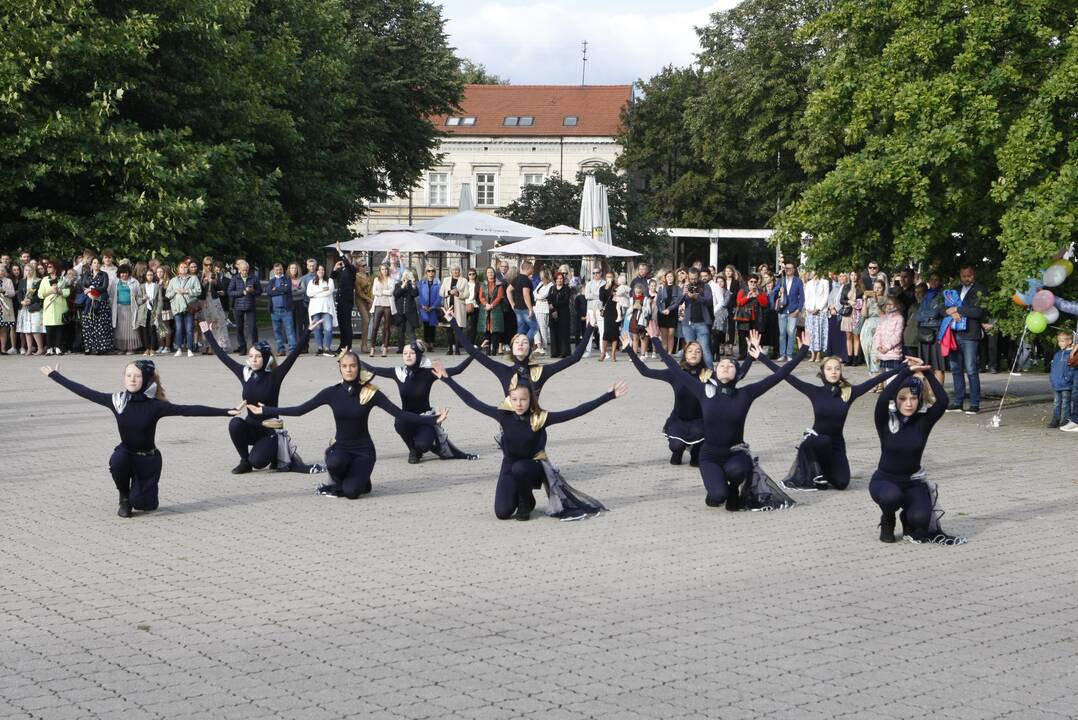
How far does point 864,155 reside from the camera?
1839 centimetres

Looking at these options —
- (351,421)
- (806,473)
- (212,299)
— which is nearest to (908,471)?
(806,473)

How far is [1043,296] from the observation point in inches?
632

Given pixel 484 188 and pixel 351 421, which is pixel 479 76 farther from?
pixel 351 421

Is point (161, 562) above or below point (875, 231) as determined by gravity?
below

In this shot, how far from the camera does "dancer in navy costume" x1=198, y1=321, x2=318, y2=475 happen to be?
13820 millimetres

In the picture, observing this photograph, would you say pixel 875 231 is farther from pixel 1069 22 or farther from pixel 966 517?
pixel 966 517

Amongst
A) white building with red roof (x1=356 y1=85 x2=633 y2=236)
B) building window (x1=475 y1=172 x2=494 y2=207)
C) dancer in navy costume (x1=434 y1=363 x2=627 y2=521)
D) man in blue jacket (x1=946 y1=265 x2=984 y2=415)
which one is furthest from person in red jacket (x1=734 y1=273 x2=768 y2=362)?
building window (x1=475 y1=172 x2=494 y2=207)

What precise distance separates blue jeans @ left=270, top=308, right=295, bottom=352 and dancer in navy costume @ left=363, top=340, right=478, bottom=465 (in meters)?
11.7

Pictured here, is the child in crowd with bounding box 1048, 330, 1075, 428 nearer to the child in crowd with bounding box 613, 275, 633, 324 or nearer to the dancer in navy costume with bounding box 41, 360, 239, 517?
the child in crowd with bounding box 613, 275, 633, 324

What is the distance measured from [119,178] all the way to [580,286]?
34.2 ft

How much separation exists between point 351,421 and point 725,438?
3.41 m

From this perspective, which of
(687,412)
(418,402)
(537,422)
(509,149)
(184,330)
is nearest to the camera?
(537,422)

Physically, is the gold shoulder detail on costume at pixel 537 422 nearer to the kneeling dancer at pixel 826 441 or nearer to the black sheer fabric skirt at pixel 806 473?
the kneeling dancer at pixel 826 441

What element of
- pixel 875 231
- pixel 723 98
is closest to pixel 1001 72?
pixel 875 231
